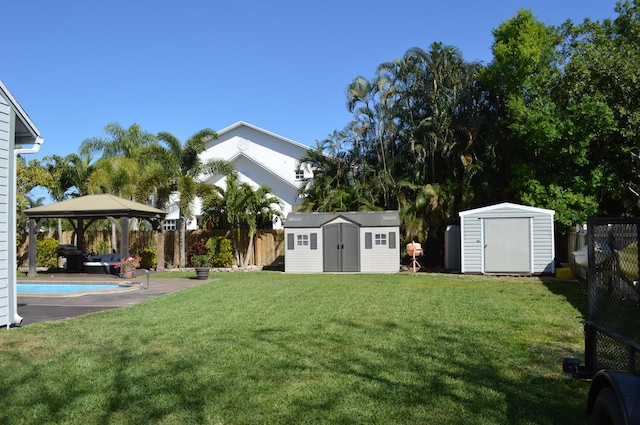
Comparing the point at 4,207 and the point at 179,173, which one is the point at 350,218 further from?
the point at 4,207

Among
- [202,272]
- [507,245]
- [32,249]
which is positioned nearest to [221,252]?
[202,272]

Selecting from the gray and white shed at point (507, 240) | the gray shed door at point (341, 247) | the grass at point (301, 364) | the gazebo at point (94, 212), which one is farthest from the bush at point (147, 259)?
the gray and white shed at point (507, 240)

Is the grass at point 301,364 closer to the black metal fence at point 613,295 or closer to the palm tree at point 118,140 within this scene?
the black metal fence at point 613,295

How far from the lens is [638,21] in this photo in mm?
21719

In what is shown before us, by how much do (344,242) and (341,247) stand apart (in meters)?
0.23

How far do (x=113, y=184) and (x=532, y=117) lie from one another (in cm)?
1790

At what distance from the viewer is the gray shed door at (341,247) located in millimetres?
21391

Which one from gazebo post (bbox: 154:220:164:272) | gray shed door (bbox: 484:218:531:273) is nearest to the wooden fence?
gazebo post (bbox: 154:220:164:272)

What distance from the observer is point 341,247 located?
2150 cm

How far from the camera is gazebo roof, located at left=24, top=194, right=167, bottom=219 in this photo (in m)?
19.6

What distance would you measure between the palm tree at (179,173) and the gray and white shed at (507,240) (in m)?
11.1

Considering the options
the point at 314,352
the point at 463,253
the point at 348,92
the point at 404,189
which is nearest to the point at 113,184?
the point at 348,92

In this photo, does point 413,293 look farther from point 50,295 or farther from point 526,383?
point 50,295

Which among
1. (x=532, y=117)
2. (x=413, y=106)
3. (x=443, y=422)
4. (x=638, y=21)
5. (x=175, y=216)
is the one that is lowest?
(x=443, y=422)
